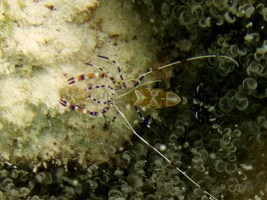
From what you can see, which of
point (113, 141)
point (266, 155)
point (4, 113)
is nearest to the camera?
point (266, 155)

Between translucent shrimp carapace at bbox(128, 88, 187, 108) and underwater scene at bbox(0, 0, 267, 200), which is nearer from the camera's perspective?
underwater scene at bbox(0, 0, 267, 200)

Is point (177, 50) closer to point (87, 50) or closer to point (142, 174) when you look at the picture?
point (87, 50)

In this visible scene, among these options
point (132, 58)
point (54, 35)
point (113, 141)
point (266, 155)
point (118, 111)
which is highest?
point (54, 35)

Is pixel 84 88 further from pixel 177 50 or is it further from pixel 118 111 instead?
pixel 177 50

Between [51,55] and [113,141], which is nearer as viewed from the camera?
[51,55]

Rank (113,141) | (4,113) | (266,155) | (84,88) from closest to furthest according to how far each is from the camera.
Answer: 1. (266,155)
2. (4,113)
3. (84,88)
4. (113,141)

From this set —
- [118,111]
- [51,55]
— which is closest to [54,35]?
[51,55]

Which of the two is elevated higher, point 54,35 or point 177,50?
point 54,35

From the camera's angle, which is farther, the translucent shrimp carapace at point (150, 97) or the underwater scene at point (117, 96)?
the translucent shrimp carapace at point (150, 97)
